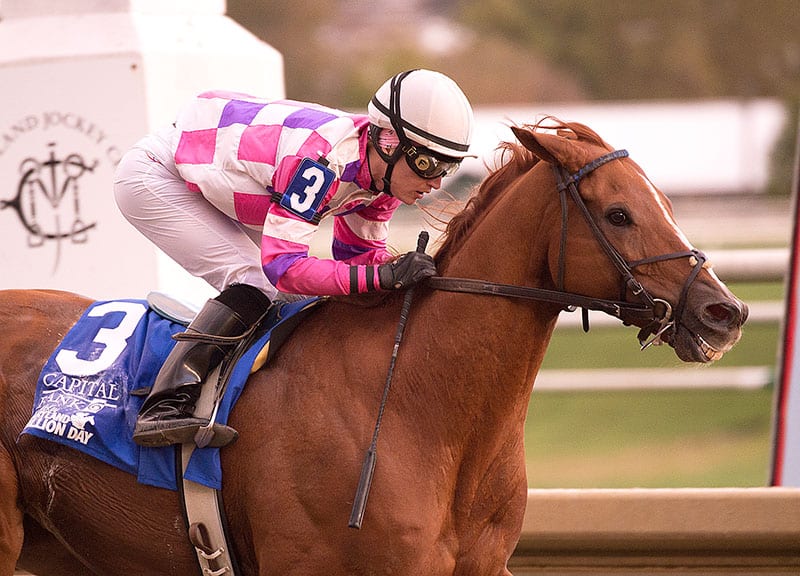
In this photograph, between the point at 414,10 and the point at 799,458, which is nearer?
the point at 799,458

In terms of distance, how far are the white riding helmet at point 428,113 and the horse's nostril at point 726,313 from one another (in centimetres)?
85

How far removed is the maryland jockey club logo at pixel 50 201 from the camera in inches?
199

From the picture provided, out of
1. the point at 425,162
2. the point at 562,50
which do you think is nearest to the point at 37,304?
the point at 425,162

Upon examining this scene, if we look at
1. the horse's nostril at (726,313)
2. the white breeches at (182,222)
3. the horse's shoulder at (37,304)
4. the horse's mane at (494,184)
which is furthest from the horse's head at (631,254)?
the horse's shoulder at (37,304)

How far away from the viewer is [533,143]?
11.0 feet

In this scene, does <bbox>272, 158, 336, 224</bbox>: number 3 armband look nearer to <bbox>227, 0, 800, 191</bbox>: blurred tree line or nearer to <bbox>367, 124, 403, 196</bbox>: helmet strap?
<bbox>367, 124, 403, 196</bbox>: helmet strap

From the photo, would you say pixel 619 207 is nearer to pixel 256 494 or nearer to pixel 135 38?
pixel 256 494

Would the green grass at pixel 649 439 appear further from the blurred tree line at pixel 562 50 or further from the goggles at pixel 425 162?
the blurred tree line at pixel 562 50

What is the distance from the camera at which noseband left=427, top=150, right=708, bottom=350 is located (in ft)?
10.5

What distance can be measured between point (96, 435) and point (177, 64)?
2026 mm

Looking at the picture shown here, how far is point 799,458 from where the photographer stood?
4895 millimetres

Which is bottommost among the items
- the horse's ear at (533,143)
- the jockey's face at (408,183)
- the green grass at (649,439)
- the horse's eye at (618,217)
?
the green grass at (649,439)

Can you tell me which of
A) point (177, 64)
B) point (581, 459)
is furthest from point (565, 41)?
point (177, 64)

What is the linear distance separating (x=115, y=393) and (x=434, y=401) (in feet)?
3.14
